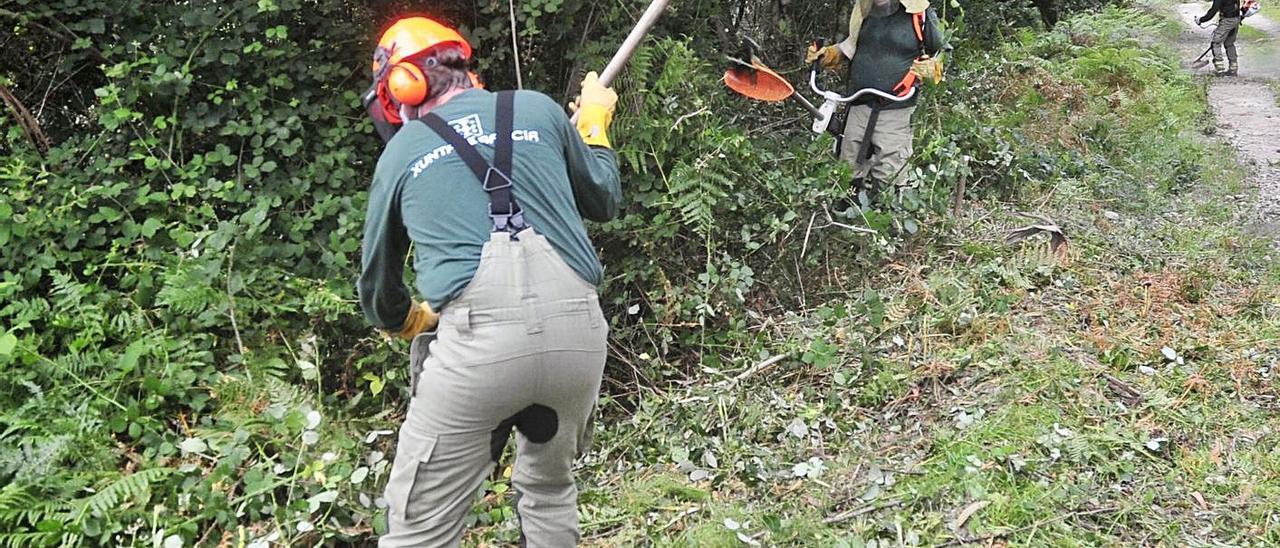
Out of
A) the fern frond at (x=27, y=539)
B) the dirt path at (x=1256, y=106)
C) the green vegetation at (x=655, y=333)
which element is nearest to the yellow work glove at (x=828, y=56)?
the green vegetation at (x=655, y=333)

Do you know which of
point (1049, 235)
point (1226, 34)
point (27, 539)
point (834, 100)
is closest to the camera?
point (27, 539)

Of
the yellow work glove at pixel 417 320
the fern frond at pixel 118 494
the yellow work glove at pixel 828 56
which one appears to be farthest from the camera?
the yellow work glove at pixel 828 56

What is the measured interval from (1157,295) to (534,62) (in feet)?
11.7

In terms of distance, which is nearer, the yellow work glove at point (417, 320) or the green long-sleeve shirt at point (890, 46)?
the yellow work glove at point (417, 320)

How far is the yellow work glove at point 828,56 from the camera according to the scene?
621 cm

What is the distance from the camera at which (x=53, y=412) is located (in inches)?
142

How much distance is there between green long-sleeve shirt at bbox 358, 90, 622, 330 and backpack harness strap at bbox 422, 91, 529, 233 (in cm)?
2

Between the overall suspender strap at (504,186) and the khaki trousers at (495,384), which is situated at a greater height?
the overall suspender strap at (504,186)

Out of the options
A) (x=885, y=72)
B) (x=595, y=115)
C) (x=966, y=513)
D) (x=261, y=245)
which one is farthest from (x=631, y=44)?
(x=885, y=72)

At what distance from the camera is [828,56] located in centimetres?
628

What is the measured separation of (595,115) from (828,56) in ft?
11.5

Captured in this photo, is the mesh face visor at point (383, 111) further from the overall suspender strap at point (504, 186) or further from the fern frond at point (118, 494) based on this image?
the fern frond at point (118, 494)

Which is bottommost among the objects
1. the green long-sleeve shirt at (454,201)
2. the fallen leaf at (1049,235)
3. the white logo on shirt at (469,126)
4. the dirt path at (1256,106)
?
the dirt path at (1256,106)

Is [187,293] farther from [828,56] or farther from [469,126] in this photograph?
[828,56]
